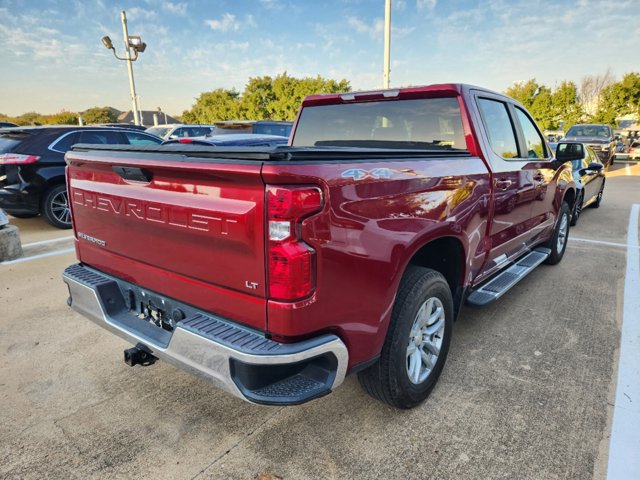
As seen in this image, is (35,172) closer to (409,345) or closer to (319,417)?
(319,417)

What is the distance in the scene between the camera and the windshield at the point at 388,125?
10.3 feet

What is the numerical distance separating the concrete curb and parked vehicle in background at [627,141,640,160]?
26.4 meters

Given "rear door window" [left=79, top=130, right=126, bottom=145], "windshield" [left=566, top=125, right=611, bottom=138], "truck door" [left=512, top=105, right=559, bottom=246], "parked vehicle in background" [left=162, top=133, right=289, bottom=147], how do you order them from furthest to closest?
"windshield" [left=566, top=125, right=611, bottom=138]
"parked vehicle in background" [left=162, top=133, right=289, bottom=147]
"rear door window" [left=79, top=130, right=126, bottom=145]
"truck door" [left=512, top=105, right=559, bottom=246]

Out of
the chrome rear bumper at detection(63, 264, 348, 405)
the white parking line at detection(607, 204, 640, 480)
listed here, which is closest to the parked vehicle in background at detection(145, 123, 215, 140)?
the white parking line at detection(607, 204, 640, 480)

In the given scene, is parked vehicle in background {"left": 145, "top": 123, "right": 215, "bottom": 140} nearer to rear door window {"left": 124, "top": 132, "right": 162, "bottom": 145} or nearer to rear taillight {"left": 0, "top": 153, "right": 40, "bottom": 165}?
rear door window {"left": 124, "top": 132, "right": 162, "bottom": 145}

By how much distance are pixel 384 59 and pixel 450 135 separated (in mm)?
9168

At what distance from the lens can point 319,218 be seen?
1.71 meters

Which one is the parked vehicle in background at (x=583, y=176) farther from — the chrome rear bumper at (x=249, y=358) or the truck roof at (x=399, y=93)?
the chrome rear bumper at (x=249, y=358)

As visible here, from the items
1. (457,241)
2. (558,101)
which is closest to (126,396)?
(457,241)

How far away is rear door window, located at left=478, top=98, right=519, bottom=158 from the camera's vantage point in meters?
3.29

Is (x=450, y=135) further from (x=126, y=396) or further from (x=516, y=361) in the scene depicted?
(x=126, y=396)

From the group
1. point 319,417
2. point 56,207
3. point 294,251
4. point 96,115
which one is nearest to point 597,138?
point 56,207

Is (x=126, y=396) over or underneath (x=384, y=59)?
underneath

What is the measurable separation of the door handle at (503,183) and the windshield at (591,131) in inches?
690
